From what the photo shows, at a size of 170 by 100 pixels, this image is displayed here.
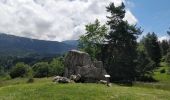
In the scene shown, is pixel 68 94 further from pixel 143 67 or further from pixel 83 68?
pixel 143 67

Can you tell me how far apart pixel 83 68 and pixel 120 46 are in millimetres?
48401

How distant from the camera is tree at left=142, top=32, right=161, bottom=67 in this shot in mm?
157500

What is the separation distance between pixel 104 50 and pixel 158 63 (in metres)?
55.8

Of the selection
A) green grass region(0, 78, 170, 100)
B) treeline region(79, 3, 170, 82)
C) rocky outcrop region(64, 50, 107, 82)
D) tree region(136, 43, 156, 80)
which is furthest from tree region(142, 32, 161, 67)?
green grass region(0, 78, 170, 100)

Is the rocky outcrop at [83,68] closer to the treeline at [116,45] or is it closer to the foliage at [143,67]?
the treeline at [116,45]

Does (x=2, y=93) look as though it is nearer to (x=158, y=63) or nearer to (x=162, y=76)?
(x=162, y=76)

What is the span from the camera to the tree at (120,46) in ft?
331

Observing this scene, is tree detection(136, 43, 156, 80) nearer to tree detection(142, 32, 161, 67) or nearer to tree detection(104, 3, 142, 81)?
tree detection(104, 3, 142, 81)

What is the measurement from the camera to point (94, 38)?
10975cm

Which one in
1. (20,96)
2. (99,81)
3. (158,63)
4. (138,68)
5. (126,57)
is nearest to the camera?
(20,96)

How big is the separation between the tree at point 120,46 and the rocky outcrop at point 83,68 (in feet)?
122

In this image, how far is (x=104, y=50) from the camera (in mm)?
107188

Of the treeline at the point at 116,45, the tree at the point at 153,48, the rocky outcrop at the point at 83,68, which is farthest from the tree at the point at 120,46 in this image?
the tree at the point at 153,48

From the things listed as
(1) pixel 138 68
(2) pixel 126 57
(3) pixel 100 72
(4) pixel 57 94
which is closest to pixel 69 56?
(3) pixel 100 72
